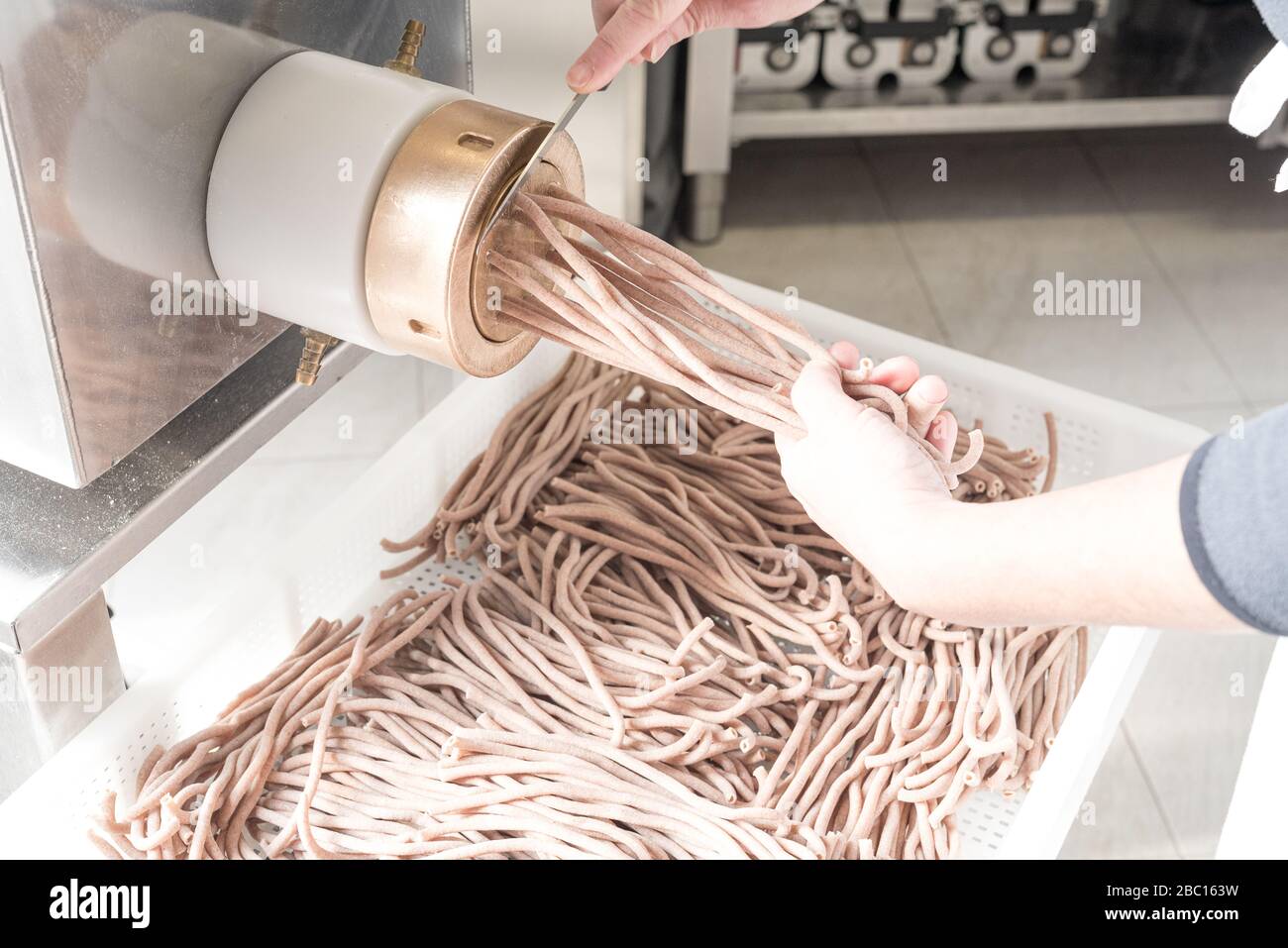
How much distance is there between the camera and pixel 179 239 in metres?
0.84

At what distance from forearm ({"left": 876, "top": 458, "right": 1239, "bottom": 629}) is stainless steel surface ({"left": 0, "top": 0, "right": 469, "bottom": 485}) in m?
0.51

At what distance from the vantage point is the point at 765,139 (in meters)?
2.53

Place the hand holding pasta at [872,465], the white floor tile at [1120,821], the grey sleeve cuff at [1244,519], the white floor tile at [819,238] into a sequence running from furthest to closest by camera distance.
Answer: the white floor tile at [819,238]
the white floor tile at [1120,821]
the hand holding pasta at [872,465]
the grey sleeve cuff at [1244,519]

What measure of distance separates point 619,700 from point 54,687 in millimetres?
423

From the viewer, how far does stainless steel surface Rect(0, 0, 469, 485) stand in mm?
715

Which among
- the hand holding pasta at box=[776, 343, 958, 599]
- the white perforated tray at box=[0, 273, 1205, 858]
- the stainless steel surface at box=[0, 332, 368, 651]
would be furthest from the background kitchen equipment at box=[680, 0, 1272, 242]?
the hand holding pasta at box=[776, 343, 958, 599]

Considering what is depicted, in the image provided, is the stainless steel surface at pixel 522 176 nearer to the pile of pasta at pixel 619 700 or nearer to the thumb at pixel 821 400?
the thumb at pixel 821 400

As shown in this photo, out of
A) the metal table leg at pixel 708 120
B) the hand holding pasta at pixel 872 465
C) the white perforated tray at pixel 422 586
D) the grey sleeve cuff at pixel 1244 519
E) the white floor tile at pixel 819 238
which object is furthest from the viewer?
the white floor tile at pixel 819 238

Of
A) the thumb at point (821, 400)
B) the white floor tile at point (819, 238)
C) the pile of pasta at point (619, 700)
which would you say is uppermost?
the thumb at point (821, 400)

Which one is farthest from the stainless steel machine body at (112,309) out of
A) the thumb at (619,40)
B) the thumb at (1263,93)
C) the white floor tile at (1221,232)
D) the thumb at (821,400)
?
the white floor tile at (1221,232)

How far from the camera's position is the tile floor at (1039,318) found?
59.7 inches

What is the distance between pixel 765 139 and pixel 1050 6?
1.91 feet

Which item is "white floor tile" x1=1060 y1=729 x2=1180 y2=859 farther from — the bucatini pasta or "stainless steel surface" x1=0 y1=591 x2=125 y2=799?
"stainless steel surface" x1=0 y1=591 x2=125 y2=799
